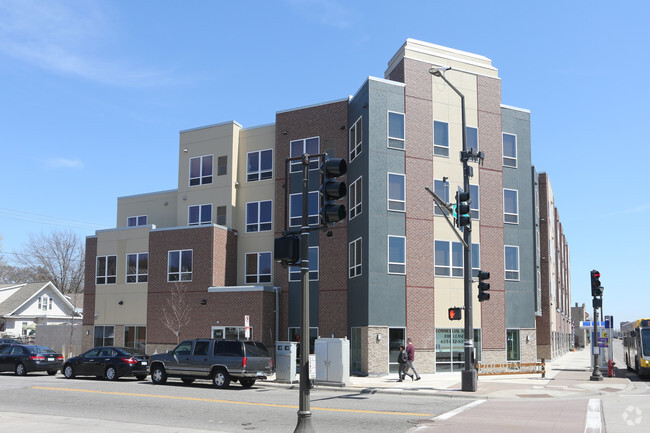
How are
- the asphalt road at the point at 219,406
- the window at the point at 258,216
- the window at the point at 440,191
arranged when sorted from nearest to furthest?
the asphalt road at the point at 219,406
the window at the point at 440,191
the window at the point at 258,216

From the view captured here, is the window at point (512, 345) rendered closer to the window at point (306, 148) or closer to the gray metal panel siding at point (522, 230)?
the gray metal panel siding at point (522, 230)

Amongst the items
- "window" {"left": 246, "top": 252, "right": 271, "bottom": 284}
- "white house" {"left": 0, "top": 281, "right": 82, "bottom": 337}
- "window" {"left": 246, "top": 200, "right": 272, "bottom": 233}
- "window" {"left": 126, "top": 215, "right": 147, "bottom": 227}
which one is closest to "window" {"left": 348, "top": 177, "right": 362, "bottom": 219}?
"window" {"left": 246, "top": 200, "right": 272, "bottom": 233}

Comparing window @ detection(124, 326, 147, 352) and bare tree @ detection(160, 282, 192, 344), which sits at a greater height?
bare tree @ detection(160, 282, 192, 344)

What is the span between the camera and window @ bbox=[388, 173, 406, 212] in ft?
99.5

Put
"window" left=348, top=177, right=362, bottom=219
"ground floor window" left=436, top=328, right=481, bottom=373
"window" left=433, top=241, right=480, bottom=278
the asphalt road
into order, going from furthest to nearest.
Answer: "window" left=348, top=177, right=362, bottom=219
"window" left=433, top=241, right=480, bottom=278
"ground floor window" left=436, top=328, right=481, bottom=373
the asphalt road

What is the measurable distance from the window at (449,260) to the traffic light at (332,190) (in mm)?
21368

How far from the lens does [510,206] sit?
109 ft

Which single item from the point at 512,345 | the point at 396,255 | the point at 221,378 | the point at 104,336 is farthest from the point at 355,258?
the point at 104,336

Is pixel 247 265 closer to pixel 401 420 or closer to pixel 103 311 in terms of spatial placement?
pixel 103 311

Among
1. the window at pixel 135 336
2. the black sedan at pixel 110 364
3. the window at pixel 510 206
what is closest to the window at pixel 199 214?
the window at pixel 135 336

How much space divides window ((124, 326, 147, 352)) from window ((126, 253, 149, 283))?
283cm

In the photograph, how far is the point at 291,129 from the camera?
118 ft

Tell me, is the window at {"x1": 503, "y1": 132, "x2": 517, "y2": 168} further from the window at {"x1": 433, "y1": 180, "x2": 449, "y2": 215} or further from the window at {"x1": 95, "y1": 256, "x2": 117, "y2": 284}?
the window at {"x1": 95, "y1": 256, "x2": 117, "y2": 284}

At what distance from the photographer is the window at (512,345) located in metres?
32.0
